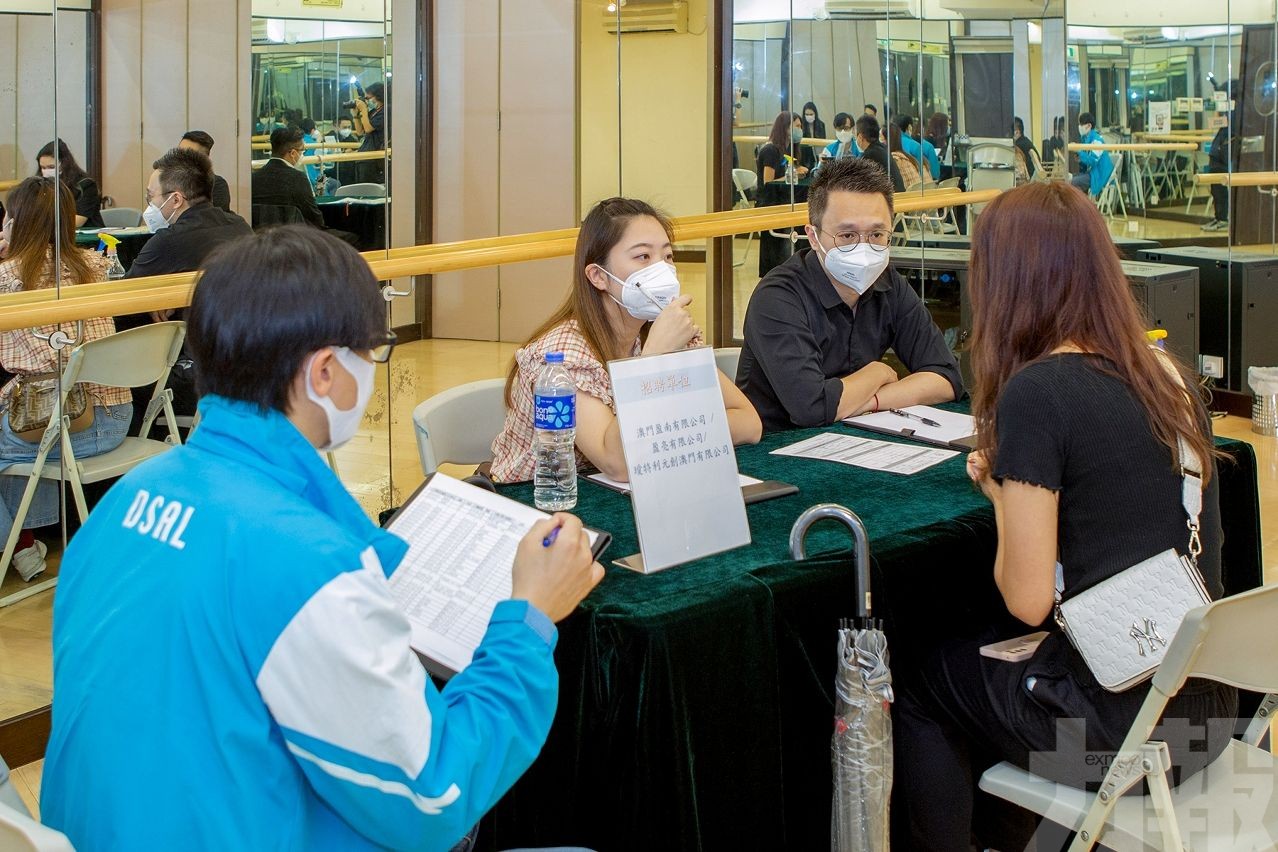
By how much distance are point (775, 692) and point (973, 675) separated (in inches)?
13.5

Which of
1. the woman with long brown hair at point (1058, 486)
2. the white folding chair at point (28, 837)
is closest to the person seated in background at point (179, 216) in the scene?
the woman with long brown hair at point (1058, 486)

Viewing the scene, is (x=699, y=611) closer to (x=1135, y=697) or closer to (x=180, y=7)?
(x=1135, y=697)

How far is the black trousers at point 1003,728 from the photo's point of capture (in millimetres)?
1820

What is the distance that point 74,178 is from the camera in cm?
301

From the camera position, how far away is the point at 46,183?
2.95 m

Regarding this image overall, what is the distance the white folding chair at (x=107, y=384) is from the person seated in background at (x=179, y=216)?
6.4 inches

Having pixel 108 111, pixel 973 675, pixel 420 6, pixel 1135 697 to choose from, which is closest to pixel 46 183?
pixel 108 111

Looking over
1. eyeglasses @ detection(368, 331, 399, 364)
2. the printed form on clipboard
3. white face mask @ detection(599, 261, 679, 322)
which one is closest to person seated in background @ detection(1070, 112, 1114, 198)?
the printed form on clipboard

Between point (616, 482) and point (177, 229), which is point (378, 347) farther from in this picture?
point (177, 229)

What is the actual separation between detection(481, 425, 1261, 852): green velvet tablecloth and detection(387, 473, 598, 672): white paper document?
186 millimetres

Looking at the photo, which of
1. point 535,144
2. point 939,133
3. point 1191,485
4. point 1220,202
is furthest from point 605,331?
point 1220,202

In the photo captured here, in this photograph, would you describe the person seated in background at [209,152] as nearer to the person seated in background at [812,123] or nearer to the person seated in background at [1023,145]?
the person seated in background at [812,123]

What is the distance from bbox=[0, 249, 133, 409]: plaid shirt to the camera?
113 inches

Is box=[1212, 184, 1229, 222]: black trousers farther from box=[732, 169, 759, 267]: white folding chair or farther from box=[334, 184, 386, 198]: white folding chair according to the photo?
box=[334, 184, 386, 198]: white folding chair
